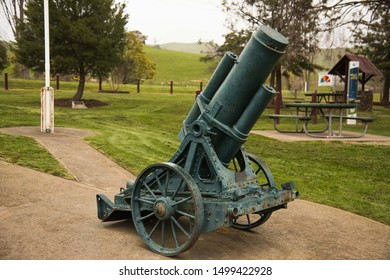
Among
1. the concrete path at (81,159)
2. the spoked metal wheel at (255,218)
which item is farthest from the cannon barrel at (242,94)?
the concrete path at (81,159)

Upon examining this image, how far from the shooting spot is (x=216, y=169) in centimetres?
447

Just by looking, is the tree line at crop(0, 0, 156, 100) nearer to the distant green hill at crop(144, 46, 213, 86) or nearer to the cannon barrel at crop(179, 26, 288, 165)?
the cannon barrel at crop(179, 26, 288, 165)

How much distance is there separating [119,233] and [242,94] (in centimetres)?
193

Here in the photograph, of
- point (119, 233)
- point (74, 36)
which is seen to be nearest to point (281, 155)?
point (119, 233)

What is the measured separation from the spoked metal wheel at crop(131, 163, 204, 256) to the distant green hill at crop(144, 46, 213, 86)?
4802 cm

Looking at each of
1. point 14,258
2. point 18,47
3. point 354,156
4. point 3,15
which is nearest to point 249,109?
point 14,258

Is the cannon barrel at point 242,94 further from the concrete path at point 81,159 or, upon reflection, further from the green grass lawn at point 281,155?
the concrete path at point 81,159

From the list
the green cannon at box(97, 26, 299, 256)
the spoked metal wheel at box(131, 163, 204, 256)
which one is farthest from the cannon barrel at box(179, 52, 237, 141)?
the spoked metal wheel at box(131, 163, 204, 256)

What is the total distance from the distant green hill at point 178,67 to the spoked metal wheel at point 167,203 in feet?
158

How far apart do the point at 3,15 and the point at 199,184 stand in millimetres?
10585

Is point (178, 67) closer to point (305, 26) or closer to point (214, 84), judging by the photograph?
point (305, 26)

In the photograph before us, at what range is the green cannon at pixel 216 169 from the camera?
4227 mm

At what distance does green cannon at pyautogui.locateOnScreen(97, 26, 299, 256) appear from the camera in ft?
13.9

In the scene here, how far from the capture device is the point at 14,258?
414cm
